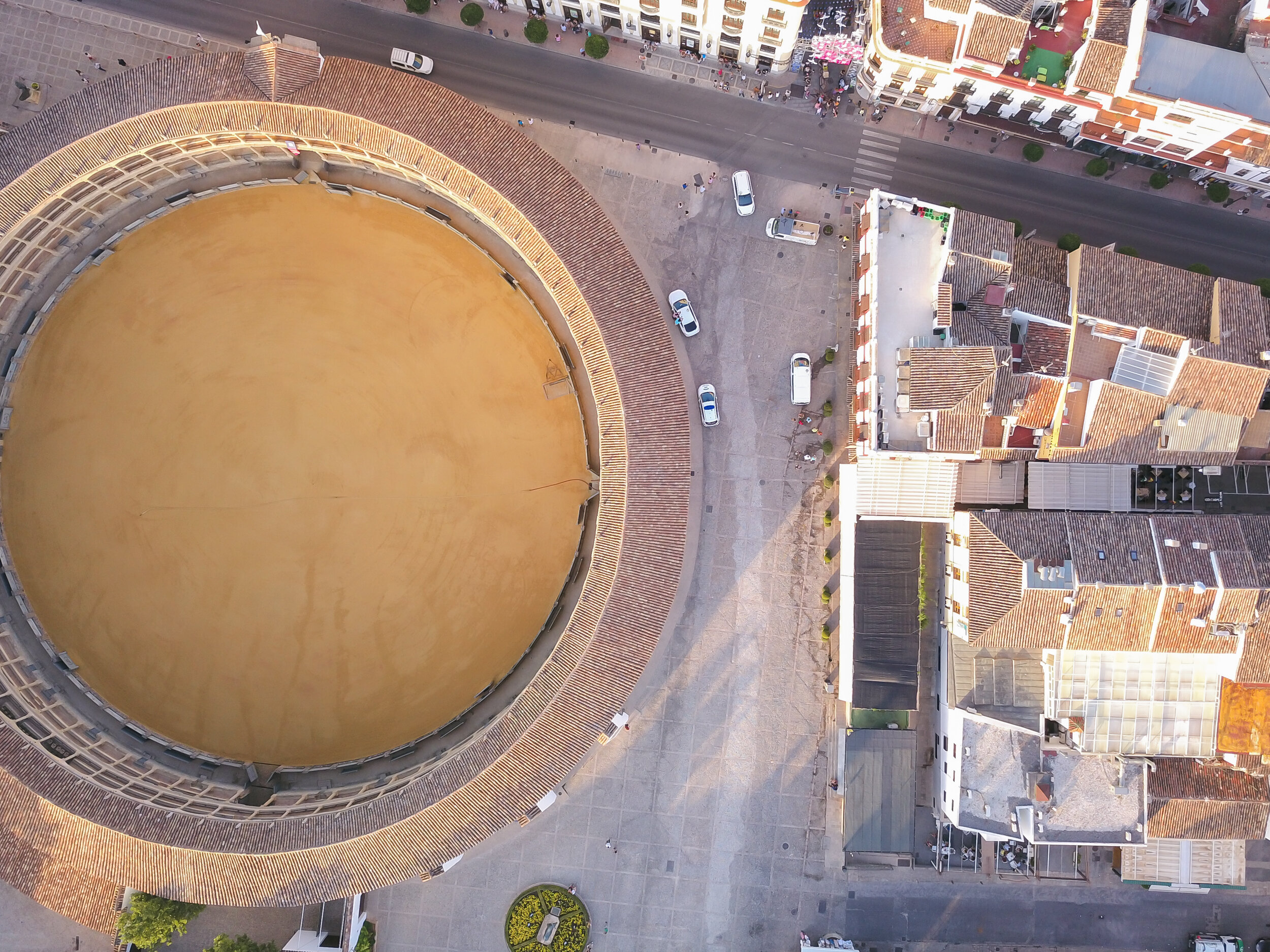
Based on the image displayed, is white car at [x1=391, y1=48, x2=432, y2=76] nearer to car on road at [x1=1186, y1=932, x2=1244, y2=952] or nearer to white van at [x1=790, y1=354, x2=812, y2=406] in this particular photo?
white van at [x1=790, y1=354, x2=812, y2=406]

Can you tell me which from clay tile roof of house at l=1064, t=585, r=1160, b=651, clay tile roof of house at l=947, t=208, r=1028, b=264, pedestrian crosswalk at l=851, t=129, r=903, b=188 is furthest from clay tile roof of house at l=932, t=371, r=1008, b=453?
pedestrian crosswalk at l=851, t=129, r=903, b=188

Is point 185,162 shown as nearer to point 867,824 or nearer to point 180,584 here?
point 180,584

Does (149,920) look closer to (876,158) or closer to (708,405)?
(708,405)

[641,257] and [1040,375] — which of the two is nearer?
[1040,375]

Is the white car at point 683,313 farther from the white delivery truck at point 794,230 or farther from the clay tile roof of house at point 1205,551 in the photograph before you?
the clay tile roof of house at point 1205,551

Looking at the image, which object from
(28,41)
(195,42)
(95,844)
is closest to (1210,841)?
(95,844)
